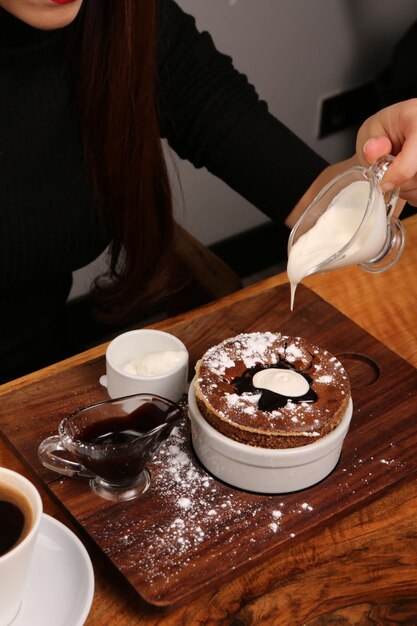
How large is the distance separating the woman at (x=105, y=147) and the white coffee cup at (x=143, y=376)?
1.22 ft

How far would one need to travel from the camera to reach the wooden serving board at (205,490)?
38.9 inches

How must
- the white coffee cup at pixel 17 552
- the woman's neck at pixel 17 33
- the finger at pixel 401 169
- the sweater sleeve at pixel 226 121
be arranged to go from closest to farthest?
the white coffee cup at pixel 17 552 → the finger at pixel 401 169 → the woman's neck at pixel 17 33 → the sweater sleeve at pixel 226 121

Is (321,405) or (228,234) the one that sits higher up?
(321,405)

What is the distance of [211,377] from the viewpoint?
3.69 ft

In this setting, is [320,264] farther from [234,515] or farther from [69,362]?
[69,362]

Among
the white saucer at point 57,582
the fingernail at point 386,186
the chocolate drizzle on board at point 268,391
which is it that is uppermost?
the fingernail at point 386,186

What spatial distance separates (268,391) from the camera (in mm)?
1085

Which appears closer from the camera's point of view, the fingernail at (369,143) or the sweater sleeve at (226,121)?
the fingernail at (369,143)

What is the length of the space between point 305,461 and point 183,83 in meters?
0.89

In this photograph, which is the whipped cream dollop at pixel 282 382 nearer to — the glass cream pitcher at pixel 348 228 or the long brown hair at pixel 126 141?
the glass cream pitcher at pixel 348 228

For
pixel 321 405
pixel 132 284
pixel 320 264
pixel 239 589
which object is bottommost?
pixel 132 284

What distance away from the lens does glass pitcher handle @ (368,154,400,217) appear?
1.19 metres

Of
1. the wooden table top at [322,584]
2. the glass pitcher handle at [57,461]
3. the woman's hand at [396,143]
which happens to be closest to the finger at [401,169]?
the woman's hand at [396,143]

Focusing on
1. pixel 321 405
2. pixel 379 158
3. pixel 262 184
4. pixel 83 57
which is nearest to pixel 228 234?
pixel 262 184
